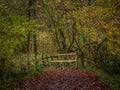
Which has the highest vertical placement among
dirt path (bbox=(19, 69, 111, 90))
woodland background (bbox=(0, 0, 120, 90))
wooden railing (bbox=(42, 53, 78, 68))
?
woodland background (bbox=(0, 0, 120, 90))

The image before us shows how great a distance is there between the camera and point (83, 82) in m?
13.1

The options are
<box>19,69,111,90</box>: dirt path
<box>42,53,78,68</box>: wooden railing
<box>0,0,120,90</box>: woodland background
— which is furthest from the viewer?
<box>42,53,78,68</box>: wooden railing

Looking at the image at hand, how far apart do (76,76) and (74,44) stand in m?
8.58

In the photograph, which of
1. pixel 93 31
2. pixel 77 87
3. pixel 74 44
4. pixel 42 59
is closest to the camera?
pixel 77 87

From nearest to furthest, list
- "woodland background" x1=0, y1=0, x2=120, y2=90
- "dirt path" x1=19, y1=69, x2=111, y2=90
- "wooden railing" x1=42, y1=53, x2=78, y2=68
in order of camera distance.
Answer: "dirt path" x1=19, y1=69, x2=111, y2=90 < "woodland background" x1=0, y1=0, x2=120, y2=90 < "wooden railing" x1=42, y1=53, x2=78, y2=68

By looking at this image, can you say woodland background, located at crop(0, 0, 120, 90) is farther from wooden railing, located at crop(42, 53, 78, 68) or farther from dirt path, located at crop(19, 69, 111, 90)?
dirt path, located at crop(19, 69, 111, 90)

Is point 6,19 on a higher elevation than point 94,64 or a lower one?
higher

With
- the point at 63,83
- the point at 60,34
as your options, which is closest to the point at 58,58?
the point at 60,34

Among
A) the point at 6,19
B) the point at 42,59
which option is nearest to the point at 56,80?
the point at 6,19

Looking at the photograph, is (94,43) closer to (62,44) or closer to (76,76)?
(76,76)

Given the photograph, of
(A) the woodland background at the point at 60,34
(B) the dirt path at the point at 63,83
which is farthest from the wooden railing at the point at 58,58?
(B) the dirt path at the point at 63,83

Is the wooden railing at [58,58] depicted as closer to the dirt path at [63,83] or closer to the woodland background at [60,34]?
the woodland background at [60,34]

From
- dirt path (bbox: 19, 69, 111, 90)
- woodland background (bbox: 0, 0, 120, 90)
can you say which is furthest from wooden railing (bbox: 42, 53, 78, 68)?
dirt path (bbox: 19, 69, 111, 90)

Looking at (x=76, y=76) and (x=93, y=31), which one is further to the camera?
(x=93, y=31)
